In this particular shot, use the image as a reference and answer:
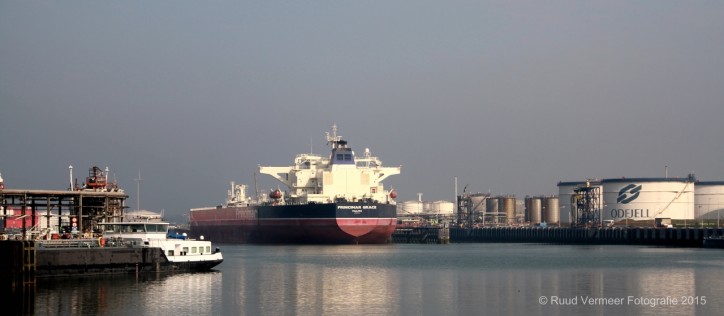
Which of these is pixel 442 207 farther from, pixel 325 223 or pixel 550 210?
pixel 325 223

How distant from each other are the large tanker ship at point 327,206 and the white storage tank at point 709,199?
1760 inches

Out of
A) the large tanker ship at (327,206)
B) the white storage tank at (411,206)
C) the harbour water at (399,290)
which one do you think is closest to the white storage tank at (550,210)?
the white storage tank at (411,206)

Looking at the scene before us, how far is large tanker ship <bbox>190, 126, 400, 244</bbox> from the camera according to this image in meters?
96.4

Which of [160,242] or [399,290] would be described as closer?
[399,290]

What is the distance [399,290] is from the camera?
Answer: 1866 inches

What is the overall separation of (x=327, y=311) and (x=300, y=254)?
4074cm

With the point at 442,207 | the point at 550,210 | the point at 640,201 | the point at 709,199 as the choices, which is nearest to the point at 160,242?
the point at 640,201

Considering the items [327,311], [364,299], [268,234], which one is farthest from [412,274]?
→ [268,234]

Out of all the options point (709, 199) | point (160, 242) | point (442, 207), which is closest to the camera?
point (160, 242)

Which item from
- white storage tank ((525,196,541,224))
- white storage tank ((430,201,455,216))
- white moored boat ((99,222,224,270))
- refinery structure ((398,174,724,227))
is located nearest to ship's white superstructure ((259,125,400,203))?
refinery structure ((398,174,724,227))

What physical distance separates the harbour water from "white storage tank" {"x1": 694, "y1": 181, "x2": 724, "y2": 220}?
2630 inches

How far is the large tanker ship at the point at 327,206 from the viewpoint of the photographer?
9638cm

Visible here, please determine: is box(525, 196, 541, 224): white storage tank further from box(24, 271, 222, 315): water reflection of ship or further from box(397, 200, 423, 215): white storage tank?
box(24, 271, 222, 315): water reflection of ship

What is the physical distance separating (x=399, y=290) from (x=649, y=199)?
81855 mm
